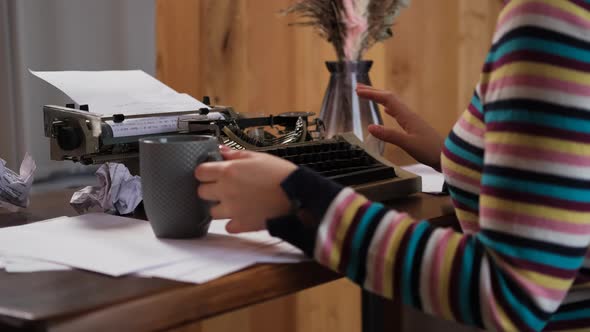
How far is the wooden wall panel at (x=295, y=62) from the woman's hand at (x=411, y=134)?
57 cm

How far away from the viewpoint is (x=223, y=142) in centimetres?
129

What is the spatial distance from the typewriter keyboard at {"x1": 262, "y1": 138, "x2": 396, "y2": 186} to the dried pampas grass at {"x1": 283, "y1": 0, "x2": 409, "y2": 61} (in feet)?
1.48

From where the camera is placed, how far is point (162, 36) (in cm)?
210

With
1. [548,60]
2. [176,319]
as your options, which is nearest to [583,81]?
[548,60]

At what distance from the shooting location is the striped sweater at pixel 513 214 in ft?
2.47

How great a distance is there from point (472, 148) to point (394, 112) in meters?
0.44

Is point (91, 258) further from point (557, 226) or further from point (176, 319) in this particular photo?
point (557, 226)

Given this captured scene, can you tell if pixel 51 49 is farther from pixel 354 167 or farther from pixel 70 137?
pixel 354 167

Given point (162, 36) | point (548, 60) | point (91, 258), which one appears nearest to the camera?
point (548, 60)

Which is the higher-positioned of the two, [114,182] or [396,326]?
[114,182]

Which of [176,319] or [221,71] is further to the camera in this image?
[221,71]

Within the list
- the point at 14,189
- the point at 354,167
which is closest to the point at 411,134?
the point at 354,167

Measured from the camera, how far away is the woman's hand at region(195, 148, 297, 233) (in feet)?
2.85

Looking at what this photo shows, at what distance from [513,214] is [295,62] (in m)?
1.56
